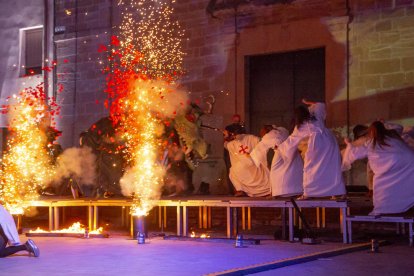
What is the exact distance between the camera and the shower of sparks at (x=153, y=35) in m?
19.6

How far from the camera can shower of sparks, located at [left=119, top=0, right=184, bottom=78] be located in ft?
64.3

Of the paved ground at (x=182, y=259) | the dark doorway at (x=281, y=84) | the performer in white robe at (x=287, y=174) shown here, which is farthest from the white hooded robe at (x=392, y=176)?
the dark doorway at (x=281, y=84)

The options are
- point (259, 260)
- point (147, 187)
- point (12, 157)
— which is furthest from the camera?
point (12, 157)

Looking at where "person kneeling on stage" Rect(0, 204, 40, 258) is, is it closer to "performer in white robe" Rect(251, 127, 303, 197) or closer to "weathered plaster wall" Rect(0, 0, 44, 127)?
"performer in white robe" Rect(251, 127, 303, 197)

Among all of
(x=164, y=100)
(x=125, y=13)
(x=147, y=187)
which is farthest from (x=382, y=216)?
(x=125, y=13)

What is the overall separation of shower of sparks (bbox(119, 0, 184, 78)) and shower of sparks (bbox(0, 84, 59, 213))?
9.52ft

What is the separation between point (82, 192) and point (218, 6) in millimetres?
5680

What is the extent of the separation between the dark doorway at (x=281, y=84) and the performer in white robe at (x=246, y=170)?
6.45 feet

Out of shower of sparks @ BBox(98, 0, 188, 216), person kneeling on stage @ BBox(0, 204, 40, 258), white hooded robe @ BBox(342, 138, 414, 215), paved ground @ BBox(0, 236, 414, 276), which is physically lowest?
paved ground @ BBox(0, 236, 414, 276)

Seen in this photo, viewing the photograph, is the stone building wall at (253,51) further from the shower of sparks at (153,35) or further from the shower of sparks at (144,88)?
the shower of sparks at (144,88)

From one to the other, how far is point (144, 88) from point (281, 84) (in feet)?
13.1

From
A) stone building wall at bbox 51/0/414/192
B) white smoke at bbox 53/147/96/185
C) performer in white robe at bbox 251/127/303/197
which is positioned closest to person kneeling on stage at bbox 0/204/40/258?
performer in white robe at bbox 251/127/303/197

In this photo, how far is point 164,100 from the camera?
704 inches

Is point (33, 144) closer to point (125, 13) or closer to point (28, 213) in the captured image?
point (28, 213)
